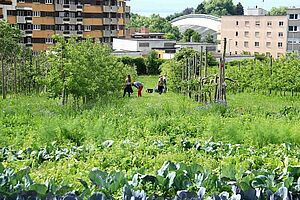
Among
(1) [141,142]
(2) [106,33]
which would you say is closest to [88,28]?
(2) [106,33]

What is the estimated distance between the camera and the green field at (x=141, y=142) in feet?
17.9

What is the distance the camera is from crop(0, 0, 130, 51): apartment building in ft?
113

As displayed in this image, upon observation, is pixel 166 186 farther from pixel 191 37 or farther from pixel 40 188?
pixel 191 37

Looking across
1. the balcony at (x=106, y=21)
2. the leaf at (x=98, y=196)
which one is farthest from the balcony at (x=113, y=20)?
the leaf at (x=98, y=196)

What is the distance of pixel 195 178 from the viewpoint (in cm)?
439

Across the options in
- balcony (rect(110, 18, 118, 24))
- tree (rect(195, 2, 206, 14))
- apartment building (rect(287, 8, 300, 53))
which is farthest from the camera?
tree (rect(195, 2, 206, 14))

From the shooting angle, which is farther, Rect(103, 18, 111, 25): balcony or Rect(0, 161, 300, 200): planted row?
Rect(103, 18, 111, 25): balcony

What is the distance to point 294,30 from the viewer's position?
4378 cm

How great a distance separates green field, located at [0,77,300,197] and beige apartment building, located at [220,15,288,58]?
34713 millimetres

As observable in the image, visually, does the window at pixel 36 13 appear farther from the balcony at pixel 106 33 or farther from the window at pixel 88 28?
the balcony at pixel 106 33

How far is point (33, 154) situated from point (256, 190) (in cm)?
295

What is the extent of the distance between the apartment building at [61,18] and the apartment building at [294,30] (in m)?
14.2

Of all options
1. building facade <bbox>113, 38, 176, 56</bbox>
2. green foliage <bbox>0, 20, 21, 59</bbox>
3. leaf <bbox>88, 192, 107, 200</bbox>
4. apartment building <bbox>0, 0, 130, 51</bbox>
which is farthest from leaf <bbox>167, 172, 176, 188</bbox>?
building facade <bbox>113, 38, 176, 56</bbox>

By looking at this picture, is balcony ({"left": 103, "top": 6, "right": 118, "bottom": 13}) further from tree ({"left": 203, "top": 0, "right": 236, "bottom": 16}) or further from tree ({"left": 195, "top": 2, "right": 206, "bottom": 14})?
tree ({"left": 195, "top": 2, "right": 206, "bottom": 14})
